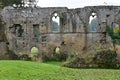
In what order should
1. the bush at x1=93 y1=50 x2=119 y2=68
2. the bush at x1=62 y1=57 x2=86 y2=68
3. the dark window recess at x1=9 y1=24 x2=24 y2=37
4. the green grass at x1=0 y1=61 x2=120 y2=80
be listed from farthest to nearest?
1. the dark window recess at x1=9 y1=24 x2=24 y2=37
2. the bush at x1=62 y1=57 x2=86 y2=68
3. the bush at x1=93 y1=50 x2=119 y2=68
4. the green grass at x1=0 y1=61 x2=120 y2=80

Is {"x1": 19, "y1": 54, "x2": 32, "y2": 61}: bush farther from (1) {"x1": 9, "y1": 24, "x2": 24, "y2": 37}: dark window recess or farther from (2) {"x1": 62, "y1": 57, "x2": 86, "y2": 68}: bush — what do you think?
(2) {"x1": 62, "y1": 57, "x2": 86, "y2": 68}: bush

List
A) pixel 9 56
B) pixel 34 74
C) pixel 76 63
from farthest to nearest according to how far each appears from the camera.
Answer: pixel 9 56
pixel 76 63
pixel 34 74

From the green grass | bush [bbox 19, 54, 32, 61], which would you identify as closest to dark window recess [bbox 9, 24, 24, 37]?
bush [bbox 19, 54, 32, 61]

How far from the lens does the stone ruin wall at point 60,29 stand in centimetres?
4028

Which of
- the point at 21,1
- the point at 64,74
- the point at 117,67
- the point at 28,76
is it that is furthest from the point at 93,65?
the point at 21,1

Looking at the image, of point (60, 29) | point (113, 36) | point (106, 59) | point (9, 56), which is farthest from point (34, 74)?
point (60, 29)

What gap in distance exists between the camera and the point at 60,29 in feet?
135

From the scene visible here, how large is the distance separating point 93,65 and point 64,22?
481 inches

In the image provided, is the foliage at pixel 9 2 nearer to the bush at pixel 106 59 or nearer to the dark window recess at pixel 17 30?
the dark window recess at pixel 17 30

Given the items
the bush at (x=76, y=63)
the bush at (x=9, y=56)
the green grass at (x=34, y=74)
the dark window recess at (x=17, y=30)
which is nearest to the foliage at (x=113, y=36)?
the bush at (x=76, y=63)

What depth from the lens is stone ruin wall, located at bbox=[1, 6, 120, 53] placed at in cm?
4028

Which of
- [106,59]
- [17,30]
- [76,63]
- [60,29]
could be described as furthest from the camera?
[17,30]

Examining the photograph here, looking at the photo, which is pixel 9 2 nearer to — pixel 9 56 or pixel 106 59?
pixel 9 56

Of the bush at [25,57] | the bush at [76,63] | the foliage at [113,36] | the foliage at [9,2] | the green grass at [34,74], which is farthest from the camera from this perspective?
the foliage at [9,2]
